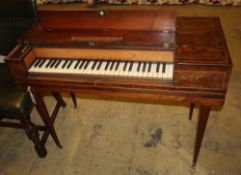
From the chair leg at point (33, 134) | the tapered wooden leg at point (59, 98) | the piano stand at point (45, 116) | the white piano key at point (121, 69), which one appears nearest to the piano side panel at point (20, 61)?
the piano stand at point (45, 116)

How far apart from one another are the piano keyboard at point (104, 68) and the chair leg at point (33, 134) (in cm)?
42

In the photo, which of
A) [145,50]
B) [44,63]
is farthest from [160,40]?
[44,63]

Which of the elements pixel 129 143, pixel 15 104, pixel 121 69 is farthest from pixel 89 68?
pixel 129 143

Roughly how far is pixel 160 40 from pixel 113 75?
32 cm

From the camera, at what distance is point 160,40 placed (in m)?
1.29

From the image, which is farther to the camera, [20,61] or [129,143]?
[129,143]

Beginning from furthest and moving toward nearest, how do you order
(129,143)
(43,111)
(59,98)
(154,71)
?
(59,98), (129,143), (43,111), (154,71)

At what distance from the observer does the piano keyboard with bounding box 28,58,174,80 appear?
50.2 inches

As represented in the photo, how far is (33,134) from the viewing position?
1.70 metres

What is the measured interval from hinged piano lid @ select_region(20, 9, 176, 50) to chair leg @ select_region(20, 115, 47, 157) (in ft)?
1.85

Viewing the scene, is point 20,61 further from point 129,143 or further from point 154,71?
point 129,143

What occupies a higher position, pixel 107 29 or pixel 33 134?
pixel 107 29

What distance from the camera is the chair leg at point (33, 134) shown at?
1630mm

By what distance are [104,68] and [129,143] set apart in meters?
0.83
